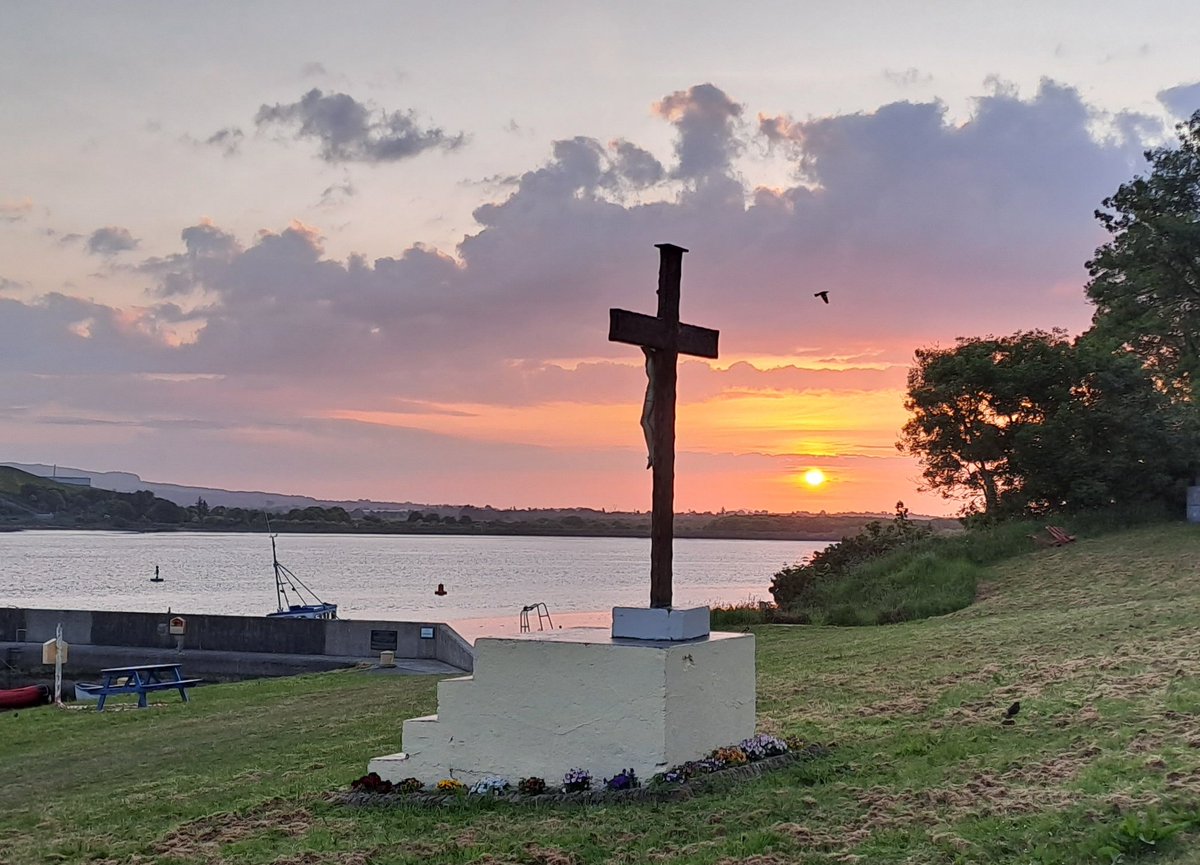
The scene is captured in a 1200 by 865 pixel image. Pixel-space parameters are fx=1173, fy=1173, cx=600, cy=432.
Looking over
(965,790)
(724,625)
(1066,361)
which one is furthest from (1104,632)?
(1066,361)

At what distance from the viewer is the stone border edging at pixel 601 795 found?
7.64 meters

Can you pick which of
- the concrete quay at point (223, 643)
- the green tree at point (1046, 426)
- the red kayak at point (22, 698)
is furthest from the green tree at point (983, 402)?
the red kayak at point (22, 698)

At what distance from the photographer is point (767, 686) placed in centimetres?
1334

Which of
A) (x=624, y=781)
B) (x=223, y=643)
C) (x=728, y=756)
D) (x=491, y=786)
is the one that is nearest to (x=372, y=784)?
(x=491, y=786)

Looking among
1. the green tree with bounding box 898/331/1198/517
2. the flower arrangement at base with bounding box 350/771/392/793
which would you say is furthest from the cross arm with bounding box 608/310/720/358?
the green tree with bounding box 898/331/1198/517

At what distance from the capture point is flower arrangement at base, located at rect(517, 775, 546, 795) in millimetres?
8016

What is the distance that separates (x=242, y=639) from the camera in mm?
30844

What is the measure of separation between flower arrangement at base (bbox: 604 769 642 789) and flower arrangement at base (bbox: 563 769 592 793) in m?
0.13

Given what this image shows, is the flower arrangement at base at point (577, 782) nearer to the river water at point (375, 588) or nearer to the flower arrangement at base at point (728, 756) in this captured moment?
the flower arrangement at base at point (728, 756)

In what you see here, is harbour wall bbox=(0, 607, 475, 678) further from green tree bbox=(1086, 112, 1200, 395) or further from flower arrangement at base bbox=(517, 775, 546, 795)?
green tree bbox=(1086, 112, 1200, 395)

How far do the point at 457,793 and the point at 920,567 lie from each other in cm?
2258

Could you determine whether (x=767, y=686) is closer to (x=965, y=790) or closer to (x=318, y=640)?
(x=965, y=790)

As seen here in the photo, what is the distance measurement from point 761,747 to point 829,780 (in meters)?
0.85

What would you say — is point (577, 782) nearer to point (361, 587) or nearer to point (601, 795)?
point (601, 795)
